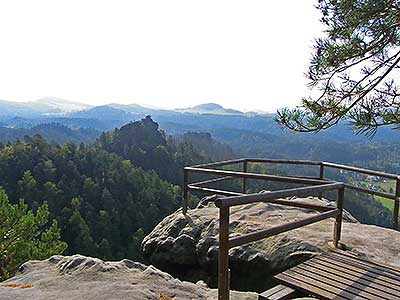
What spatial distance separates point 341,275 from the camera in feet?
11.1

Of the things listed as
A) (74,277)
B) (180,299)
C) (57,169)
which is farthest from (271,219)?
(57,169)

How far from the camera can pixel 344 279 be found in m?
3.29

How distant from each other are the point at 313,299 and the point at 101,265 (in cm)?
239

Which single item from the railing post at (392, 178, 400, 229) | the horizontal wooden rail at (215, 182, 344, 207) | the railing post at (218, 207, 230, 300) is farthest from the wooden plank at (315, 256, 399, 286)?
the railing post at (392, 178, 400, 229)

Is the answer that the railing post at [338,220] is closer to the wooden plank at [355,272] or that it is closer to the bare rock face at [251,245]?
the bare rock face at [251,245]

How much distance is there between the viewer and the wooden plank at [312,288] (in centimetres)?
294

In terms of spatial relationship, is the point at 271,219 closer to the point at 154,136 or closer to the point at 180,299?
the point at 180,299

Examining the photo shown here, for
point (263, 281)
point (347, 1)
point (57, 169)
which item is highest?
point (347, 1)

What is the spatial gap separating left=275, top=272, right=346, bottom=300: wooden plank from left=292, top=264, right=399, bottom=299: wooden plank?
0.55 ft

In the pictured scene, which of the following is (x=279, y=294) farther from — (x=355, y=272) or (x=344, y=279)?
(x=355, y=272)

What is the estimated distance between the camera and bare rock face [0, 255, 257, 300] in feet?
12.1

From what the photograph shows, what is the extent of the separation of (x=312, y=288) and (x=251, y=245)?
1930mm

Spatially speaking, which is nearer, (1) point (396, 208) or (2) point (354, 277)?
(2) point (354, 277)

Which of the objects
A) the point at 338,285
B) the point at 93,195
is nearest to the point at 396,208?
the point at 338,285
